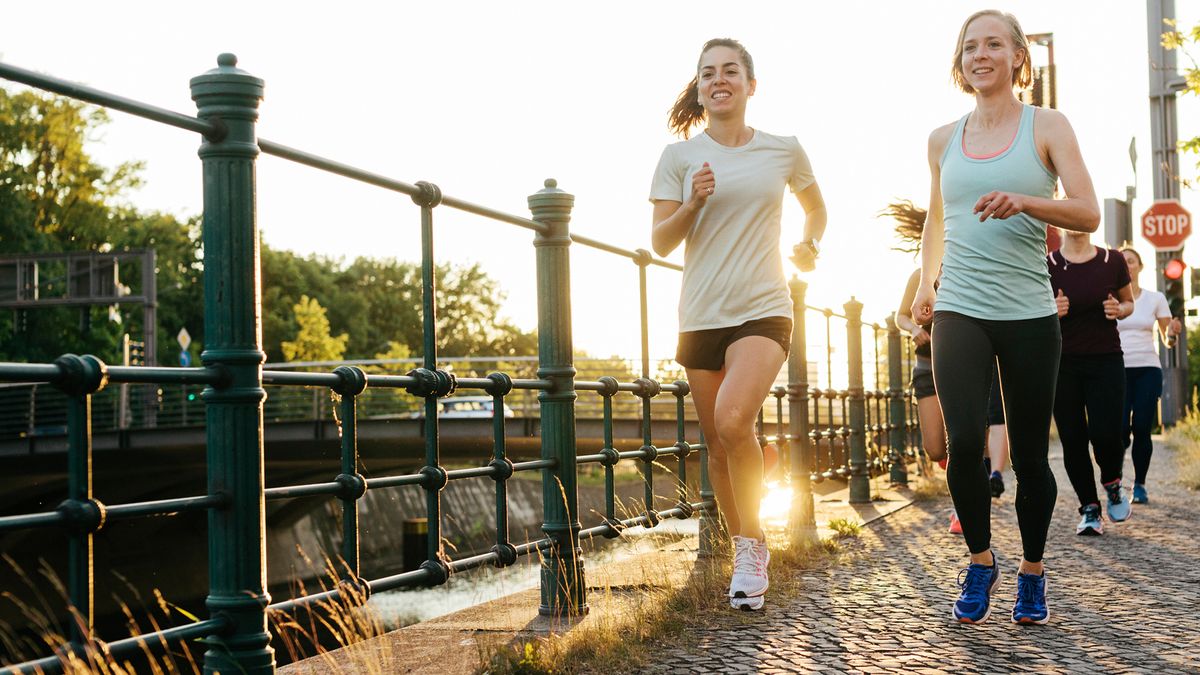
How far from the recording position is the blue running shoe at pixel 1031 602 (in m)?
4.34

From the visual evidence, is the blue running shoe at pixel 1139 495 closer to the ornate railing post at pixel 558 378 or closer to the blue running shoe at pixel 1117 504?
the blue running shoe at pixel 1117 504

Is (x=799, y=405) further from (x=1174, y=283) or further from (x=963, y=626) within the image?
(x=1174, y=283)

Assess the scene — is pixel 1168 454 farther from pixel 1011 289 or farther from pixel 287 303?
pixel 287 303

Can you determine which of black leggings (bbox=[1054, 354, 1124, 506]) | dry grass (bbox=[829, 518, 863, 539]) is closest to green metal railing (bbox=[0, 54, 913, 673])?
dry grass (bbox=[829, 518, 863, 539])

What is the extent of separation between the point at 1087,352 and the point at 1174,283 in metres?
14.4

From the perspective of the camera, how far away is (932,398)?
759cm

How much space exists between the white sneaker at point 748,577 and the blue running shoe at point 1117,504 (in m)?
3.75

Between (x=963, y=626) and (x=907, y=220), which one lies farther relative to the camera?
(x=907, y=220)

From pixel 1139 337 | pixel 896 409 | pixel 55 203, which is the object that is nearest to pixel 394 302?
pixel 55 203

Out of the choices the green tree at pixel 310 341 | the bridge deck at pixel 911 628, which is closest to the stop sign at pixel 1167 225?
the bridge deck at pixel 911 628

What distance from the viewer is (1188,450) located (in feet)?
45.1

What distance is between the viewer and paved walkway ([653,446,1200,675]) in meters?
3.74

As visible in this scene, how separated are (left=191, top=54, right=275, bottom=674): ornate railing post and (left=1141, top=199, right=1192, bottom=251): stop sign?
1869 centimetres

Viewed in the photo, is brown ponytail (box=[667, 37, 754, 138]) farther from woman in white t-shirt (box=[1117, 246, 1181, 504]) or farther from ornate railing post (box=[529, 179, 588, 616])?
woman in white t-shirt (box=[1117, 246, 1181, 504])
